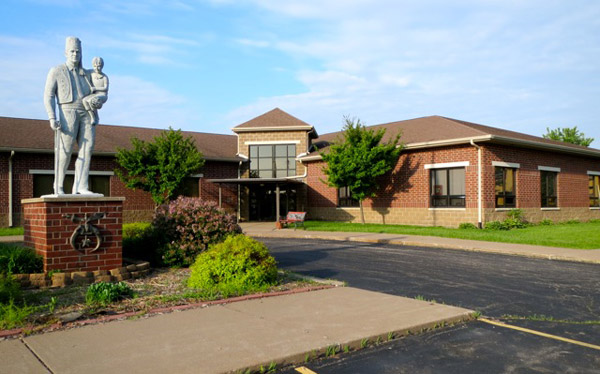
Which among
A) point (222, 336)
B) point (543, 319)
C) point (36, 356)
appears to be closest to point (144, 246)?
point (222, 336)

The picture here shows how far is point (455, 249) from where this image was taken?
15.5 meters

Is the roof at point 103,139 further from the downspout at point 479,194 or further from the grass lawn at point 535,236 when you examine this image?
the downspout at point 479,194

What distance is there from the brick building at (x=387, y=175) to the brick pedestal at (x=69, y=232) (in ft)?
55.0

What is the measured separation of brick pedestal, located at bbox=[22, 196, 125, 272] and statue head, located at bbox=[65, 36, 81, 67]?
2598 millimetres

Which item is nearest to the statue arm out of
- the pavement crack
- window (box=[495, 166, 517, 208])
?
the pavement crack

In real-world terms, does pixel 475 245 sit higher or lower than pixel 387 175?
lower

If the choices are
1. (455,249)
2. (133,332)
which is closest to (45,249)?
(133,332)

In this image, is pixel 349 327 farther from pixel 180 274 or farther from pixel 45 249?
pixel 45 249

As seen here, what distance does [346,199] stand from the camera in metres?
28.2

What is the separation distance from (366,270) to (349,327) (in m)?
5.12

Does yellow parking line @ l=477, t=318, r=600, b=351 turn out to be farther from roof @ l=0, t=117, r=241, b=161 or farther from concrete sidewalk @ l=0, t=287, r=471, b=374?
roof @ l=0, t=117, r=241, b=161

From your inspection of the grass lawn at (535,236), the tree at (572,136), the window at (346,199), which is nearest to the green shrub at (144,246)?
the grass lawn at (535,236)

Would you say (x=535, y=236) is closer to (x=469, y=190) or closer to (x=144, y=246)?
(x=469, y=190)

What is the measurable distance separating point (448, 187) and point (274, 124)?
491 inches
